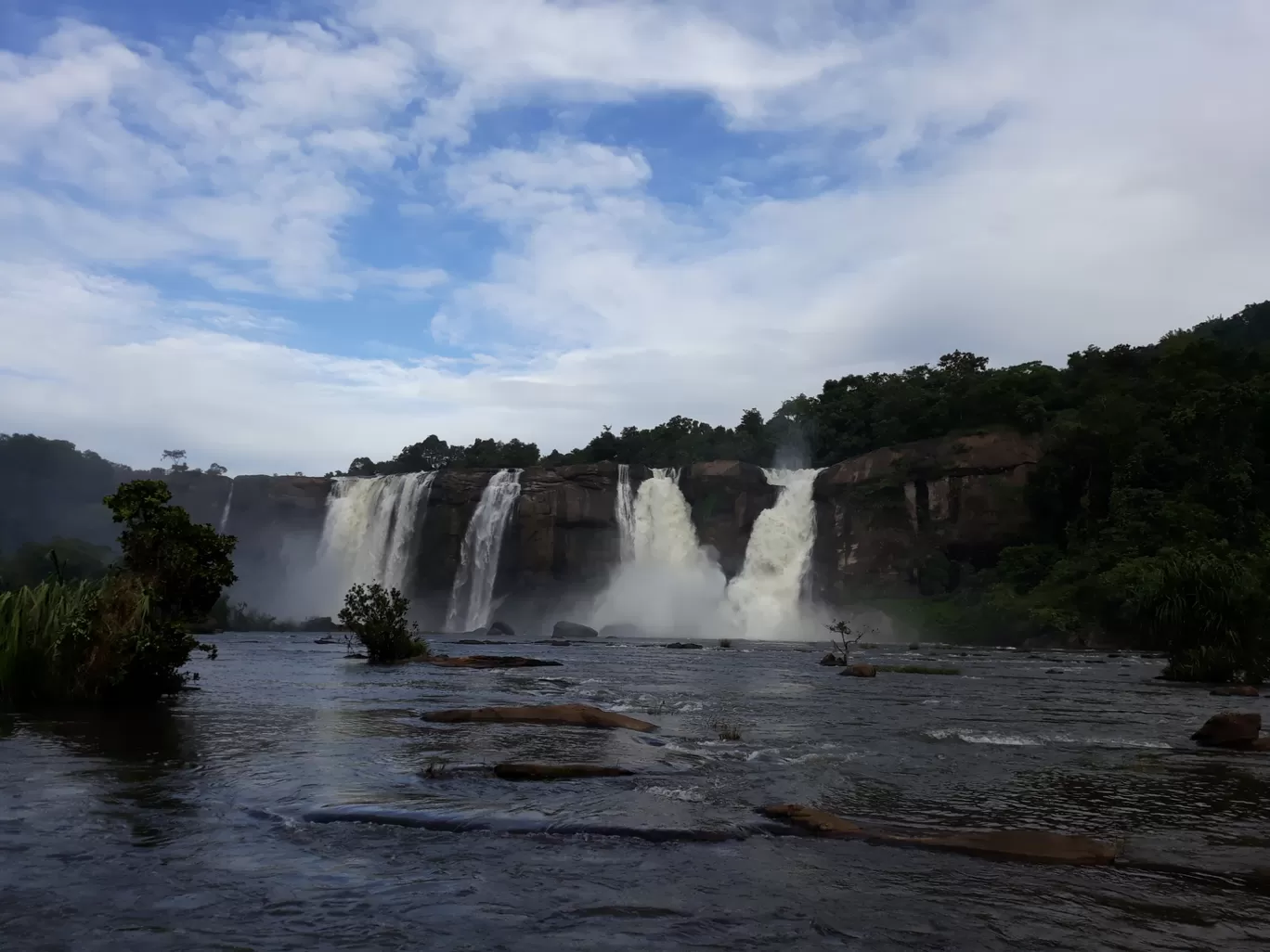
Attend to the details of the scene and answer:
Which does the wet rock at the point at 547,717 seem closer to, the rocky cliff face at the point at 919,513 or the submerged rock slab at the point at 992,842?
the submerged rock slab at the point at 992,842

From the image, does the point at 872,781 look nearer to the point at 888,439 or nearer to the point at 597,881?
the point at 597,881

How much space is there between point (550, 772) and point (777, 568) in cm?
5626

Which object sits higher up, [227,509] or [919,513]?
[919,513]

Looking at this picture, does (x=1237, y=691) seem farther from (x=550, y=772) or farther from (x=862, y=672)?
(x=550, y=772)

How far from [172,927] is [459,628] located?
6385cm

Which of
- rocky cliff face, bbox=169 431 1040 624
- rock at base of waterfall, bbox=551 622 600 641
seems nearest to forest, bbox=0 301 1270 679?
rocky cliff face, bbox=169 431 1040 624

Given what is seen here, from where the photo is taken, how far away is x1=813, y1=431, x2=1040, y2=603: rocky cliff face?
62.0m

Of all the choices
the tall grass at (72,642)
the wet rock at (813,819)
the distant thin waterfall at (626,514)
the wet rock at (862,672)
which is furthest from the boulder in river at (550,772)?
the distant thin waterfall at (626,514)

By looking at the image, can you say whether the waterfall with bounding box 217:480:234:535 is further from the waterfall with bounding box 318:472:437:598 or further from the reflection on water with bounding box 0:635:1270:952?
the reflection on water with bounding box 0:635:1270:952

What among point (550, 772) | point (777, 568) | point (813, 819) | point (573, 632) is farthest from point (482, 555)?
point (813, 819)

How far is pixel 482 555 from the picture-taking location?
68.3 m

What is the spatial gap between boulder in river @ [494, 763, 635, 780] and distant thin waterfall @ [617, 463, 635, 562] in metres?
58.0

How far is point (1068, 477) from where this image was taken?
61.1m

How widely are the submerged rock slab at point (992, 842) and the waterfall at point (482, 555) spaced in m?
61.4
